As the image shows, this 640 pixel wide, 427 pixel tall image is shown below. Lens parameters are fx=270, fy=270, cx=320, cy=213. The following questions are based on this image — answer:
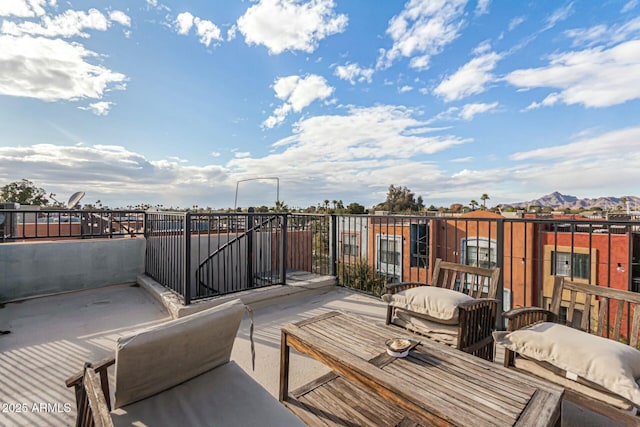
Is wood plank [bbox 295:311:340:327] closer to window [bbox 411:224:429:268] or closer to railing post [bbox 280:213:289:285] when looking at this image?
railing post [bbox 280:213:289:285]

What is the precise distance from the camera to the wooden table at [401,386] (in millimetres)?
1144

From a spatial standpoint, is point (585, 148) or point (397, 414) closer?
point (397, 414)

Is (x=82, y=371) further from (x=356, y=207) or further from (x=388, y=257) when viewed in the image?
(x=356, y=207)

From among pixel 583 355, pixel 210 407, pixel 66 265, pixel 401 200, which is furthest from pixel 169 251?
pixel 401 200

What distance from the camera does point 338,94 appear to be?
35.8 feet

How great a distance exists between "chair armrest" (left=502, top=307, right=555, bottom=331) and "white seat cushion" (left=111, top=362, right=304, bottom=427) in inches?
63.4

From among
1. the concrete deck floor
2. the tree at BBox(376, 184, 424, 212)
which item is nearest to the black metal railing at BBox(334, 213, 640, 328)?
the concrete deck floor

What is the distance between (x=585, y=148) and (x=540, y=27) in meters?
10.3

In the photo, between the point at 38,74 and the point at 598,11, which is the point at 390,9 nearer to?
the point at 598,11

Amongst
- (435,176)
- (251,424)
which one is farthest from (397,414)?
(435,176)

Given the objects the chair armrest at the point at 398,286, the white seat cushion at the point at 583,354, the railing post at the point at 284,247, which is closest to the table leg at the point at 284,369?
the chair armrest at the point at 398,286

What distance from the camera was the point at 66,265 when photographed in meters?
4.60

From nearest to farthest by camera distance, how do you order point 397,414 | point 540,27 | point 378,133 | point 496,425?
point 496,425 < point 397,414 < point 540,27 < point 378,133

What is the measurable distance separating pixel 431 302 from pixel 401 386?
1.16 m
